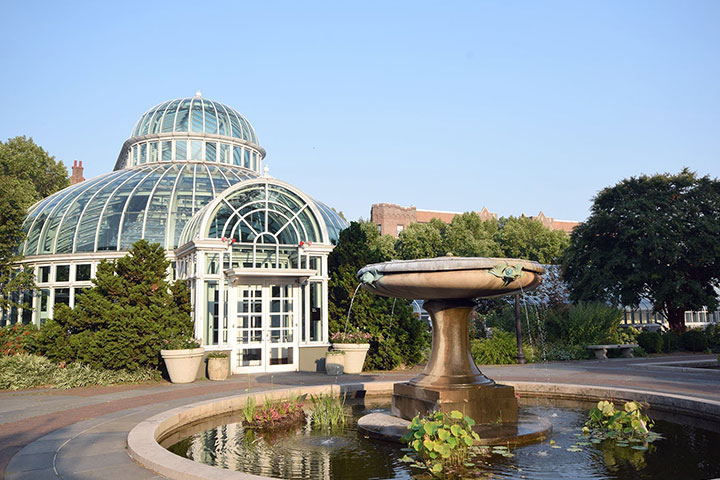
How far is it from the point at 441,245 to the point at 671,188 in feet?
65.6

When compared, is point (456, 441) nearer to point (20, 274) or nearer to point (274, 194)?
point (274, 194)

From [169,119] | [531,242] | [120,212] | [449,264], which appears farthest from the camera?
[531,242]

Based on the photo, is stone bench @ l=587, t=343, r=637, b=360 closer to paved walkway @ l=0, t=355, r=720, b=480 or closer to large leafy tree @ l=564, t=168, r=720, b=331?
paved walkway @ l=0, t=355, r=720, b=480

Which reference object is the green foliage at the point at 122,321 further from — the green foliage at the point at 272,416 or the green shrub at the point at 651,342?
the green shrub at the point at 651,342

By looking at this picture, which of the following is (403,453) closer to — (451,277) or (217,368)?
(451,277)

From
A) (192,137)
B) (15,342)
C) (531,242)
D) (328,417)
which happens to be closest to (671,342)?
(328,417)

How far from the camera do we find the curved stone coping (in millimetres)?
5414

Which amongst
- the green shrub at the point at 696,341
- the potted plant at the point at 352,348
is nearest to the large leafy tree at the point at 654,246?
the green shrub at the point at 696,341

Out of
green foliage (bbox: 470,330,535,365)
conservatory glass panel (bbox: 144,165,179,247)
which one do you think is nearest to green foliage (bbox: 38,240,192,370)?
conservatory glass panel (bbox: 144,165,179,247)

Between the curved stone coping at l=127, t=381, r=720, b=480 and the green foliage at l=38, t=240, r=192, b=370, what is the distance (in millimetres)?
5630

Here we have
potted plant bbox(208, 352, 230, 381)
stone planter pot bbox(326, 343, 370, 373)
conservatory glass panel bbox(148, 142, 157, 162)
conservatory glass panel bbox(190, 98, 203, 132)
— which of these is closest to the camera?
potted plant bbox(208, 352, 230, 381)

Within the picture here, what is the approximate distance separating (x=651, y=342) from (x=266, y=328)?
1738 centimetres

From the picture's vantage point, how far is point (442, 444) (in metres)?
5.91

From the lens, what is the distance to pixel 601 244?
98.8ft
